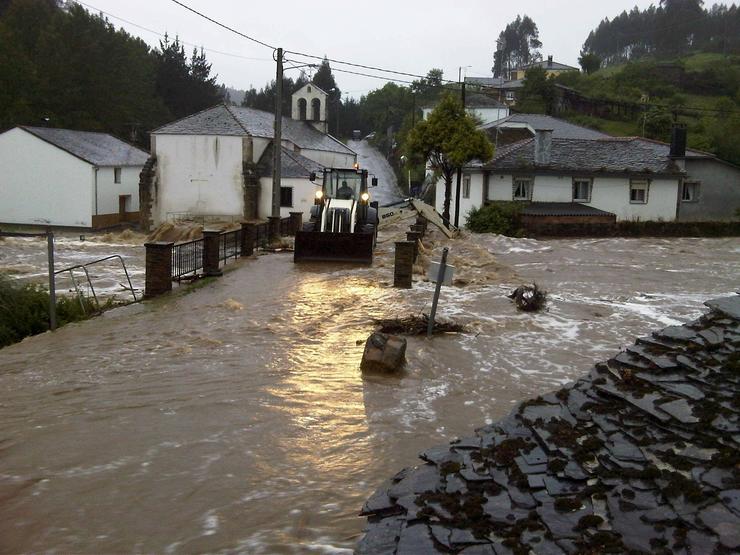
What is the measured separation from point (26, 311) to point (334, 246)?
10259 millimetres

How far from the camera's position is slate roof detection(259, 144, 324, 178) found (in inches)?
1759

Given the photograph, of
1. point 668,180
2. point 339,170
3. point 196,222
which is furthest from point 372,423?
point 196,222

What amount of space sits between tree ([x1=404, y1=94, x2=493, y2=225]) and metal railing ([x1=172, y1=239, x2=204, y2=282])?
17435mm

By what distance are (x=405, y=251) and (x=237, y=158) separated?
28.8m

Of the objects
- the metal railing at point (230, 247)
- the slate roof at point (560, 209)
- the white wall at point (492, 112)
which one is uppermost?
the white wall at point (492, 112)

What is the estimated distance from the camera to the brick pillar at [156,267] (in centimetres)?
1678

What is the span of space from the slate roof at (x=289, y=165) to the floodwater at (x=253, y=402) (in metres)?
25.7

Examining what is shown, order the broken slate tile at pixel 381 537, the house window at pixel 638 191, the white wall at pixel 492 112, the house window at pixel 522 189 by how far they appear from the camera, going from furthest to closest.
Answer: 1. the white wall at pixel 492 112
2. the house window at pixel 522 189
3. the house window at pixel 638 191
4. the broken slate tile at pixel 381 537

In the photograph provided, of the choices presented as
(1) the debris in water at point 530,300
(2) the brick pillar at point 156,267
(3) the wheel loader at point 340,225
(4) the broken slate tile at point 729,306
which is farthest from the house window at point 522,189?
(4) the broken slate tile at point 729,306

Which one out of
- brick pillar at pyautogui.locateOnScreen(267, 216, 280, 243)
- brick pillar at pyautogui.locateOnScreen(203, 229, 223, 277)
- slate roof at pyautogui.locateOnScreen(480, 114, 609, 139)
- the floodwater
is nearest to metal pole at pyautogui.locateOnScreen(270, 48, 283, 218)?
brick pillar at pyautogui.locateOnScreen(267, 216, 280, 243)

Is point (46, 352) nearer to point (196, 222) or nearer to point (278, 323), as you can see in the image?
point (278, 323)

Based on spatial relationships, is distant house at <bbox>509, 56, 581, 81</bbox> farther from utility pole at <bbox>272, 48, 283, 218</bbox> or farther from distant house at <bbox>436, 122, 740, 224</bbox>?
utility pole at <bbox>272, 48, 283, 218</bbox>

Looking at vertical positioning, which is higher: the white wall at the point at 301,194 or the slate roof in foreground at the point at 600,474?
the white wall at the point at 301,194

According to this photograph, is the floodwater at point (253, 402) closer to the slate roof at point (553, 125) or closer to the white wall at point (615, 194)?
the white wall at point (615, 194)
